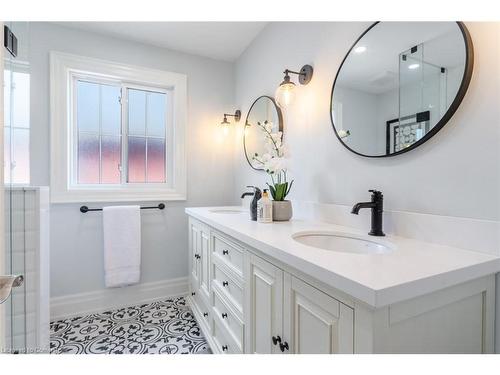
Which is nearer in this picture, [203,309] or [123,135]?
[203,309]

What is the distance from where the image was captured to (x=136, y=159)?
224 cm

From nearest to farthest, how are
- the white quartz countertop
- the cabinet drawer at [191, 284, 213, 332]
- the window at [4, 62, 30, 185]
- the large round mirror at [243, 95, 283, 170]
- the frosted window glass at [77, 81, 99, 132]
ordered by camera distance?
the white quartz countertop < the window at [4, 62, 30, 185] < the cabinet drawer at [191, 284, 213, 332] < the large round mirror at [243, 95, 283, 170] < the frosted window glass at [77, 81, 99, 132]

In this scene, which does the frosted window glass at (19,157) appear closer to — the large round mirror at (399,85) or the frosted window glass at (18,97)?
the frosted window glass at (18,97)

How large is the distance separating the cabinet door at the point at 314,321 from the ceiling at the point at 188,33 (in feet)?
6.49

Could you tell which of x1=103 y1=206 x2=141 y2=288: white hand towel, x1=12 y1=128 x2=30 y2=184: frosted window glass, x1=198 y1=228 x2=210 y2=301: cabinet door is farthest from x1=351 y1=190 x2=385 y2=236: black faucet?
x1=103 y1=206 x2=141 y2=288: white hand towel

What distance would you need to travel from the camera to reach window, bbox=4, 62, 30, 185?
65cm

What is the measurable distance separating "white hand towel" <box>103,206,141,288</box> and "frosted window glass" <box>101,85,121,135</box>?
2.30ft

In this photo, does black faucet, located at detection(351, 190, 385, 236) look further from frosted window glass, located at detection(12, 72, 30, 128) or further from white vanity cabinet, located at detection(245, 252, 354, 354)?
frosted window glass, located at detection(12, 72, 30, 128)

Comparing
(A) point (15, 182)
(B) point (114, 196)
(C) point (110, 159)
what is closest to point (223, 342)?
(A) point (15, 182)

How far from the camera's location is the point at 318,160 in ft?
4.73

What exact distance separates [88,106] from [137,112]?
0.38 meters

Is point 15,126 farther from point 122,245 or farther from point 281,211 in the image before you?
point 122,245
